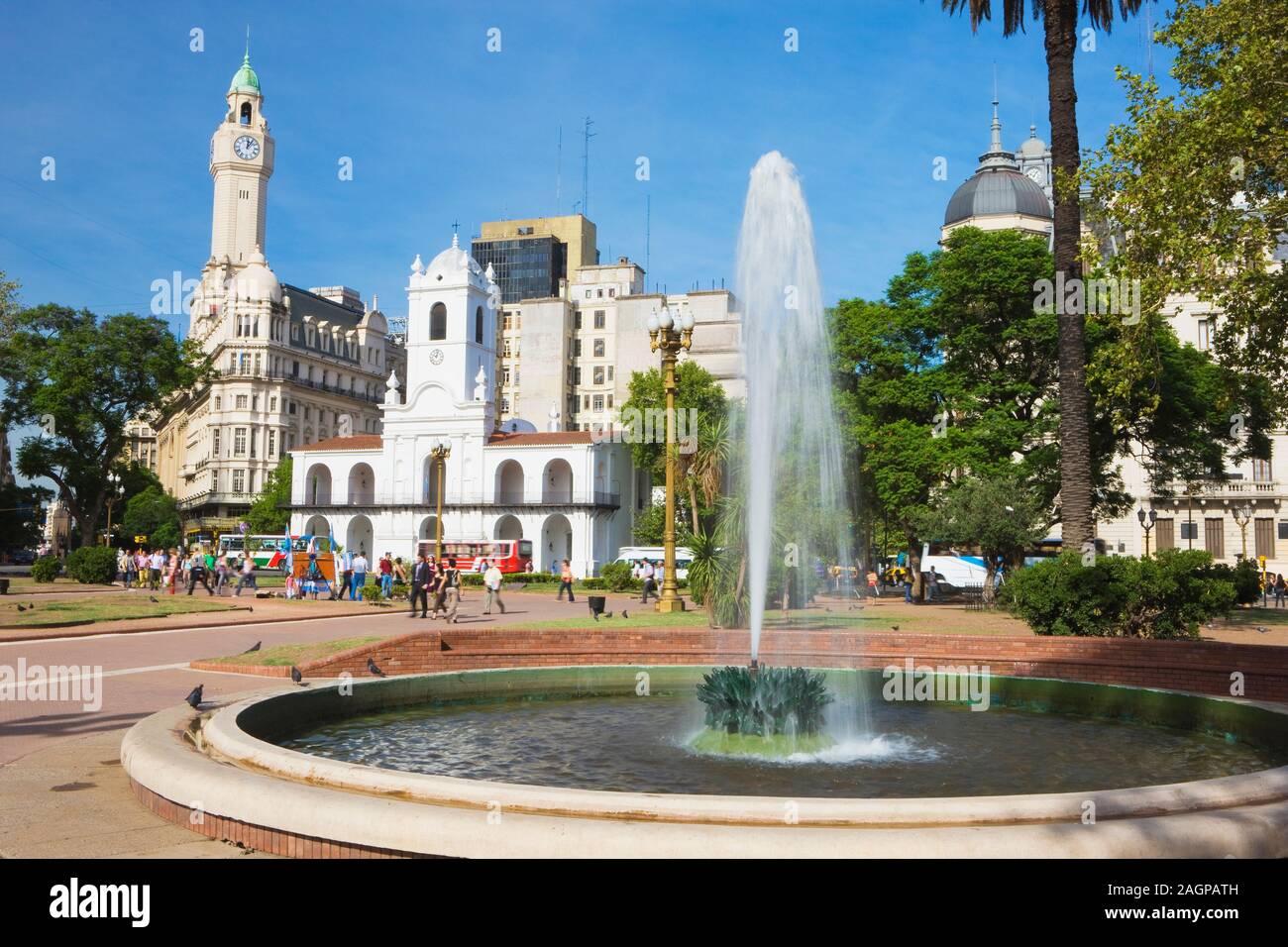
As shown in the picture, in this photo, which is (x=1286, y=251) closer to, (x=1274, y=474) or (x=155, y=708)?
(x=1274, y=474)

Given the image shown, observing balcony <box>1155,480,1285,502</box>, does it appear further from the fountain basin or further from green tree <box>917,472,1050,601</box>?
the fountain basin

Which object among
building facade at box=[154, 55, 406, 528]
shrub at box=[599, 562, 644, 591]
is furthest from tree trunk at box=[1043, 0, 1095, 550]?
building facade at box=[154, 55, 406, 528]

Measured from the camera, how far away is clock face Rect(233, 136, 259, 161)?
10075 centimetres

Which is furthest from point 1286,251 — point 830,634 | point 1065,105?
point 830,634

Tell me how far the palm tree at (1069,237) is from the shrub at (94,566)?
116 ft

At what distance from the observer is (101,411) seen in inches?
2077

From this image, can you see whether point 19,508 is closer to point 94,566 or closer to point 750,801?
point 94,566

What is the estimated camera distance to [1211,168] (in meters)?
17.2

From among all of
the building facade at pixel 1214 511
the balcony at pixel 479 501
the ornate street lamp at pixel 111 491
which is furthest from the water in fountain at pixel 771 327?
the ornate street lamp at pixel 111 491

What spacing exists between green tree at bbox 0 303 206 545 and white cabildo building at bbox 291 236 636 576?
50.4 feet

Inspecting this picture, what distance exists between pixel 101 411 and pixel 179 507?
145 ft

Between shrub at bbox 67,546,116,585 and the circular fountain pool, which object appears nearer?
the circular fountain pool

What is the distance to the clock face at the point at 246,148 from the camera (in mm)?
100750

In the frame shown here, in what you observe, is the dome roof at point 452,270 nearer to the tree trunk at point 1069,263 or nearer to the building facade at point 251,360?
the building facade at point 251,360
